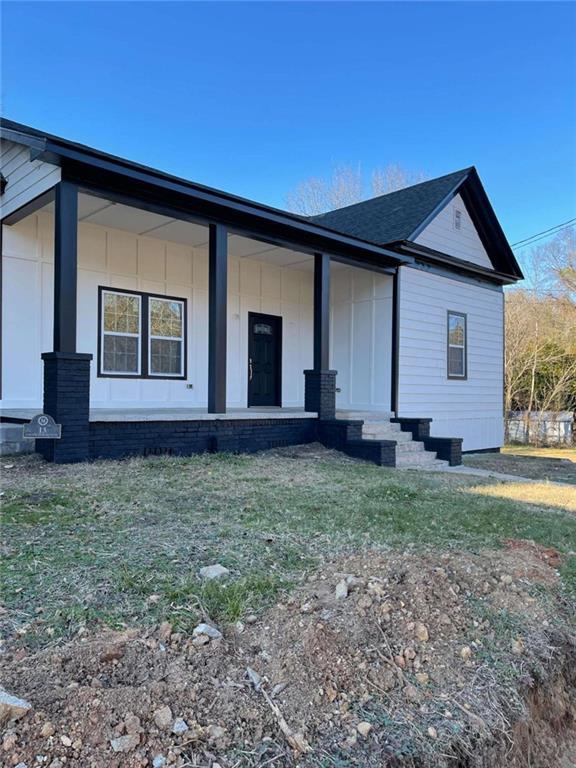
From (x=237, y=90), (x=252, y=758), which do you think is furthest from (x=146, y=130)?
(x=252, y=758)

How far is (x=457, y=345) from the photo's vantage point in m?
12.4

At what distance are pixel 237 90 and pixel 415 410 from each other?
13.2 metres

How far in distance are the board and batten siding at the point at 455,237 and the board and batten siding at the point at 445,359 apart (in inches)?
25.9

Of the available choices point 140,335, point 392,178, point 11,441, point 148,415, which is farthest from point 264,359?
point 392,178

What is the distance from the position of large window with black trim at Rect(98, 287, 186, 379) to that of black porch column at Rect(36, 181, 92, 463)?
265cm

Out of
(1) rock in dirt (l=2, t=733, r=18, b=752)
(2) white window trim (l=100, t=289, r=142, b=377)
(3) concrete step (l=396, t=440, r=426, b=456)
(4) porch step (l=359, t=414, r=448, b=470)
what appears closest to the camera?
(1) rock in dirt (l=2, t=733, r=18, b=752)

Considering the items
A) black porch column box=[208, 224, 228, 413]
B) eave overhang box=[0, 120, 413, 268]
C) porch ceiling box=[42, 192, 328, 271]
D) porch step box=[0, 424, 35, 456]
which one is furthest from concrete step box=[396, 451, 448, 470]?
porch step box=[0, 424, 35, 456]

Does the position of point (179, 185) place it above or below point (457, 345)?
above

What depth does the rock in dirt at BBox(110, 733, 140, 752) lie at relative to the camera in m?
1.75

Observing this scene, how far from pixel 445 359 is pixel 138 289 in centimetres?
671

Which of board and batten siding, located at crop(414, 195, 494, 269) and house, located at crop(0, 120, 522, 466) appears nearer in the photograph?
house, located at crop(0, 120, 522, 466)

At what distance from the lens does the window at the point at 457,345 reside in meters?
12.1

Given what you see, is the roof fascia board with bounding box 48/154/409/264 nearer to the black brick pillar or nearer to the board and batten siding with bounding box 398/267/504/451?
the board and batten siding with bounding box 398/267/504/451

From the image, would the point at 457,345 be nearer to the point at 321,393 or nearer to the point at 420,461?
the point at 420,461
